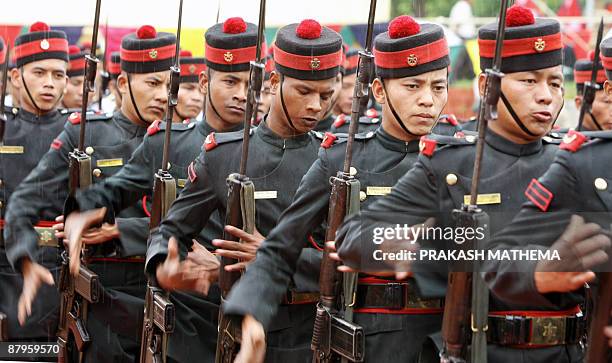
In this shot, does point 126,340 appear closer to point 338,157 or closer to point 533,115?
point 338,157

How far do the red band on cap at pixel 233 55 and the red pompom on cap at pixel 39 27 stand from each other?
3.05 m

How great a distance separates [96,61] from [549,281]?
4237mm

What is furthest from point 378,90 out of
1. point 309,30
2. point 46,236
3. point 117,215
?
point 46,236

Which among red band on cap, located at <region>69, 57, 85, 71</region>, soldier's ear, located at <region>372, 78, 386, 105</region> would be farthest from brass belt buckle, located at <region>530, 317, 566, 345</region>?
red band on cap, located at <region>69, 57, 85, 71</region>

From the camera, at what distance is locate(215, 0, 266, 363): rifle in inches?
264

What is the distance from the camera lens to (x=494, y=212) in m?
5.46

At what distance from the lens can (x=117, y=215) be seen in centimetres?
870

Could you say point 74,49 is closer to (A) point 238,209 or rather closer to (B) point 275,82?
(B) point 275,82

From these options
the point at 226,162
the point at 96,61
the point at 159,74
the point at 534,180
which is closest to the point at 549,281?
the point at 534,180

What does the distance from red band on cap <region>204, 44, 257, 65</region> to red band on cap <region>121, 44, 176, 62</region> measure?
4.05 feet

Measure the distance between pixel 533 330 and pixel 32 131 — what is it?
19.8ft

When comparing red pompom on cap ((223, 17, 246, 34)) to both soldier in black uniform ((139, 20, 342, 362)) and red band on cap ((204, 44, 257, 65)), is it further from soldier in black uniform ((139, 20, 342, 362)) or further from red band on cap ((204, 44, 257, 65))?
soldier in black uniform ((139, 20, 342, 362))

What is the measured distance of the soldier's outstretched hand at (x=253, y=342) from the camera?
577cm

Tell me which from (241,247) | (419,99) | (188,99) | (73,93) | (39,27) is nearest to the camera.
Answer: (419,99)
